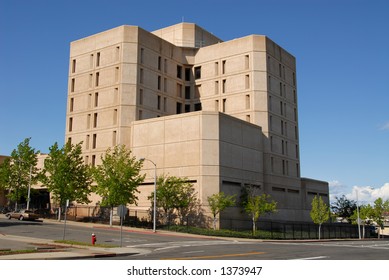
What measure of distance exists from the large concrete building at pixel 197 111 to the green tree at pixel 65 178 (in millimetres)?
6683

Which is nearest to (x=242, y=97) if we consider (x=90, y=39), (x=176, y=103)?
(x=176, y=103)

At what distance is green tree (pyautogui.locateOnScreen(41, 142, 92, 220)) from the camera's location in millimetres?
58062

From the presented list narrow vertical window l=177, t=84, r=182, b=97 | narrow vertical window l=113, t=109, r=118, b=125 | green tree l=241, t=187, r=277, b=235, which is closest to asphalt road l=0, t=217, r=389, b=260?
green tree l=241, t=187, r=277, b=235

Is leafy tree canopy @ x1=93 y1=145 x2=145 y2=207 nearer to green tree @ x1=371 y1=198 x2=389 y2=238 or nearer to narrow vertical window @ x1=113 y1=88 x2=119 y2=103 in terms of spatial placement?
narrow vertical window @ x1=113 y1=88 x2=119 y2=103

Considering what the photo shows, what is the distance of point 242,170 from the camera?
60844mm

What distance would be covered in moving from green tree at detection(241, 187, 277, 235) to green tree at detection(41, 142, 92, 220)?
70.1ft

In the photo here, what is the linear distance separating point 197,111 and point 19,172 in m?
30.9

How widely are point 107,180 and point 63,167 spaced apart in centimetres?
803

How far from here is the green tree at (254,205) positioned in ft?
182

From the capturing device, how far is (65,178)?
58.4 m

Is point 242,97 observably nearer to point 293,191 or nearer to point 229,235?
point 293,191

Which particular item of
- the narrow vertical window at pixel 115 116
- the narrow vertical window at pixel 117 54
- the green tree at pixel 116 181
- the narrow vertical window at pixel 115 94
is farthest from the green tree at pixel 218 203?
the narrow vertical window at pixel 117 54

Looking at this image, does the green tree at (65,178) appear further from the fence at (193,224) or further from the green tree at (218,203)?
the green tree at (218,203)

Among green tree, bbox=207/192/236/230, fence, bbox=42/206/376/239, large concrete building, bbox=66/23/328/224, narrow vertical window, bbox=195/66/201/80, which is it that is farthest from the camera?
narrow vertical window, bbox=195/66/201/80
